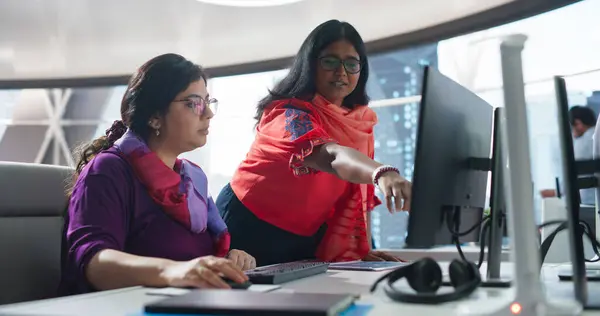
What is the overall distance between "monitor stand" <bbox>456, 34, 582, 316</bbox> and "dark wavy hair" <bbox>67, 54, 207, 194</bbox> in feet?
2.95

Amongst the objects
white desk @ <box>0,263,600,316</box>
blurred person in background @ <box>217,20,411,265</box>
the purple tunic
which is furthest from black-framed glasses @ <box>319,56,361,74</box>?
white desk @ <box>0,263,600,316</box>

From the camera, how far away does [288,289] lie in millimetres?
937

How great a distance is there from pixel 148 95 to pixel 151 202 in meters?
0.28

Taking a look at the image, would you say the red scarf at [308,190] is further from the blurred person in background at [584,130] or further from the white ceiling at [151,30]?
the blurred person in background at [584,130]

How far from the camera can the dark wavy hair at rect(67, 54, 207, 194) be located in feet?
4.52

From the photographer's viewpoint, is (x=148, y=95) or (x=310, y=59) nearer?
(x=148, y=95)

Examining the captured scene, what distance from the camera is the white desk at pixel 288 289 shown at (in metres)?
0.71

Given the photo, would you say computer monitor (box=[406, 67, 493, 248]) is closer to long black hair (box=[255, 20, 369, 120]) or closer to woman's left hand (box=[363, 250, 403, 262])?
woman's left hand (box=[363, 250, 403, 262])

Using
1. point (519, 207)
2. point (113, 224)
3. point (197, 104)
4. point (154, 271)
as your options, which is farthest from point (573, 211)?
point (197, 104)

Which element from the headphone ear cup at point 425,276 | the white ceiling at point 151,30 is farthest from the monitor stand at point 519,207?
the white ceiling at point 151,30

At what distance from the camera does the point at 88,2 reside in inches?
81.2

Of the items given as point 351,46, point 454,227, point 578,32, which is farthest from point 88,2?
point 578,32

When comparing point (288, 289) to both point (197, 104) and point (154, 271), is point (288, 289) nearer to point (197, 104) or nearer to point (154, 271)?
point (154, 271)

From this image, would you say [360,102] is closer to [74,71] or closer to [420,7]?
[420,7]
